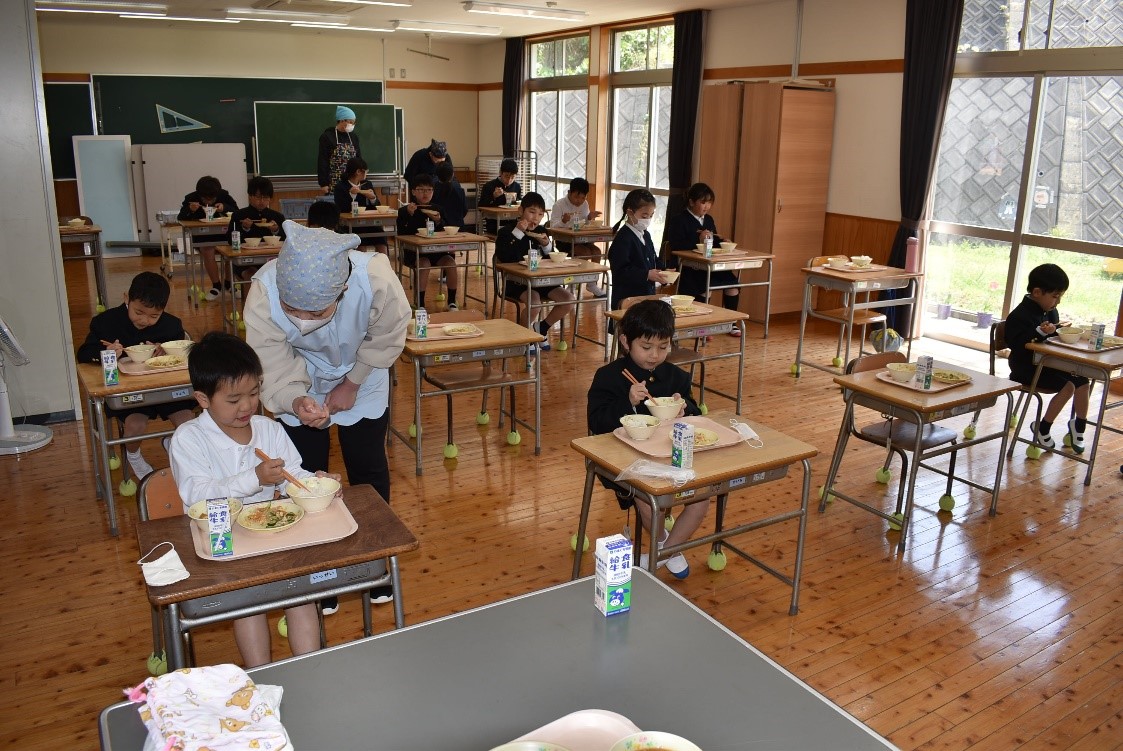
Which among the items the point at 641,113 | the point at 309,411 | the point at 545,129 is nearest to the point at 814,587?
the point at 309,411

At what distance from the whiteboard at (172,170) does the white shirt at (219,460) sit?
1012cm

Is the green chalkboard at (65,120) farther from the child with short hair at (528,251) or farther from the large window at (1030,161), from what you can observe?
the large window at (1030,161)

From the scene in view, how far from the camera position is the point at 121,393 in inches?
140

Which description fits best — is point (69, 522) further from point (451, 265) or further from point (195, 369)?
point (451, 265)

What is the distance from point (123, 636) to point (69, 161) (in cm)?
1031

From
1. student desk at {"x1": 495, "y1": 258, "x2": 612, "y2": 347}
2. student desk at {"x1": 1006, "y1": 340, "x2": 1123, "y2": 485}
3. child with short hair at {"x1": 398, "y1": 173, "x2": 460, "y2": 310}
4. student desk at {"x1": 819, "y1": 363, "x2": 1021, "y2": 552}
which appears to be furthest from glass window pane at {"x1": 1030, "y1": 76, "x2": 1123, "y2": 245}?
child with short hair at {"x1": 398, "y1": 173, "x2": 460, "y2": 310}

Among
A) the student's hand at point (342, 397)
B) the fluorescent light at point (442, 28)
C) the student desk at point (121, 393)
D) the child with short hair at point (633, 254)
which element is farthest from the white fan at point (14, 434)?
the fluorescent light at point (442, 28)

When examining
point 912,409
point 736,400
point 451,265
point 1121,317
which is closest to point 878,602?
point 912,409

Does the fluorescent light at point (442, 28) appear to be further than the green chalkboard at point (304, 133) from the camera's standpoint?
No

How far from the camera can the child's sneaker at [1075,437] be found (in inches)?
196

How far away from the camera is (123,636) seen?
3.08m

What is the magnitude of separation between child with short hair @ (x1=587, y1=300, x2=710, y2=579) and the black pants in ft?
2.67

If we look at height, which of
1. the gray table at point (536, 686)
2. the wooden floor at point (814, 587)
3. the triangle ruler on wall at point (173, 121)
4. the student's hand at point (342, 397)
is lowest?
the wooden floor at point (814, 587)

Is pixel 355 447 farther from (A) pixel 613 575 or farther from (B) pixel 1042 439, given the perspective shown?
(B) pixel 1042 439
